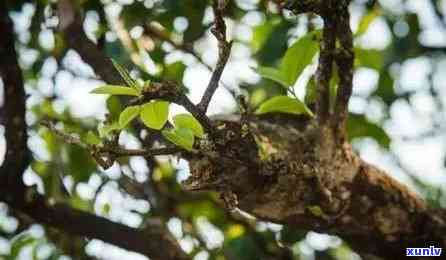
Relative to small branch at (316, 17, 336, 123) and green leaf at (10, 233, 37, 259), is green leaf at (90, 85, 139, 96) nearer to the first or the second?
small branch at (316, 17, 336, 123)

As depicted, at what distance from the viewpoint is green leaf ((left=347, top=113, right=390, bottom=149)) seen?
1375mm

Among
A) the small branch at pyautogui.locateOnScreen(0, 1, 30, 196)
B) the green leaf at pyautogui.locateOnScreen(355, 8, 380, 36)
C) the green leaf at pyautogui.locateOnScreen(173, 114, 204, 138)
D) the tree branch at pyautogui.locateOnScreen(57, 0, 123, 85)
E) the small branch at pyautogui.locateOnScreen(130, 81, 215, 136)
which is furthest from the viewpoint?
the green leaf at pyautogui.locateOnScreen(355, 8, 380, 36)

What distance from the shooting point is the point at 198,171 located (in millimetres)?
790

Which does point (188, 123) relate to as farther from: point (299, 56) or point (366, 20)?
point (366, 20)

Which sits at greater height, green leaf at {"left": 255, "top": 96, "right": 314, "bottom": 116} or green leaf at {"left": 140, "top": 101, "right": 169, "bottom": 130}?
green leaf at {"left": 255, "top": 96, "right": 314, "bottom": 116}

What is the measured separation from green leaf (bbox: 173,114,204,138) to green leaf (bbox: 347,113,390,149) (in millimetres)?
726

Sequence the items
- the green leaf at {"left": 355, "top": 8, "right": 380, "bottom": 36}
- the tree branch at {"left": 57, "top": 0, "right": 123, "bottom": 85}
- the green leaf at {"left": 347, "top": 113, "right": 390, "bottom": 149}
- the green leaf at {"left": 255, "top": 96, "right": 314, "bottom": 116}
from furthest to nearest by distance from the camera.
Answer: the green leaf at {"left": 355, "top": 8, "right": 380, "bottom": 36}, the green leaf at {"left": 347, "top": 113, "right": 390, "bottom": 149}, the tree branch at {"left": 57, "top": 0, "right": 123, "bottom": 85}, the green leaf at {"left": 255, "top": 96, "right": 314, "bottom": 116}

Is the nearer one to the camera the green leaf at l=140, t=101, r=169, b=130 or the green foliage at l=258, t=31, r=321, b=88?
the green leaf at l=140, t=101, r=169, b=130

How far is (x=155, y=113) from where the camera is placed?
69 centimetres

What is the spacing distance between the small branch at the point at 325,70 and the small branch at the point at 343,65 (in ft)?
0.04

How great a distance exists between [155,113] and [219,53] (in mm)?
108

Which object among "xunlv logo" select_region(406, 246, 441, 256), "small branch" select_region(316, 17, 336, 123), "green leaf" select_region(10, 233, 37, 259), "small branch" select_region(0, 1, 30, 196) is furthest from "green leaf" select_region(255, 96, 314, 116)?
"green leaf" select_region(10, 233, 37, 259)

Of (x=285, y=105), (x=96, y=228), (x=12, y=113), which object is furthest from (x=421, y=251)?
(x=12, y=113)

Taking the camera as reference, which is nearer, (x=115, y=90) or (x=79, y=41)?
(x=115, y=90)
